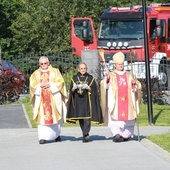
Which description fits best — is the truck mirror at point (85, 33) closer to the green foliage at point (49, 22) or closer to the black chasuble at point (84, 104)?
the green foliage at point (49, 22)

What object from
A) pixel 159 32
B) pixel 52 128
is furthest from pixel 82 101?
pixel 159 32

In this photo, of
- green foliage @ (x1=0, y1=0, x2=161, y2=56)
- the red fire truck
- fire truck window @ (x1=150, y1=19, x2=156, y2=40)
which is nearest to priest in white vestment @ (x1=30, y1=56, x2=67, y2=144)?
the red fire truck

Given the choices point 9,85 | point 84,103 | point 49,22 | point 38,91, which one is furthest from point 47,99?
point 49,22

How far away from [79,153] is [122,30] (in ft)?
58.2

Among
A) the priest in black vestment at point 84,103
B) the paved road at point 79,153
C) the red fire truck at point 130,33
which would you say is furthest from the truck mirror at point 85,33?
the priest in black vestment at point 84,103

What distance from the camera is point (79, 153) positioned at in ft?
42.1

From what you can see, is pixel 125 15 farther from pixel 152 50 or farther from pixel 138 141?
pixel 138 141

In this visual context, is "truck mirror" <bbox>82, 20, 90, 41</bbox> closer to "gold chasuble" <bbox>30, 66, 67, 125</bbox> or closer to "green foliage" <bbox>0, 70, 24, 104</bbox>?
"green foliage" <bbox>0, 70, 24, 104</bbox>

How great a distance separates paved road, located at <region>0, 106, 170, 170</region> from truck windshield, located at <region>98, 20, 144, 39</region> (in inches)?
559

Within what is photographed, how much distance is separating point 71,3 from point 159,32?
836cm

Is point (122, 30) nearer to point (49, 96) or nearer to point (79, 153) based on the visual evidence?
point (49, 96)

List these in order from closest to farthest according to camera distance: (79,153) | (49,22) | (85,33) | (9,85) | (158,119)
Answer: (79,153), (158,119), (9,85), (85,33), (49,22)

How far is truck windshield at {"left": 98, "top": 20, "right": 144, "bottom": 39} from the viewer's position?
29969 millimetres

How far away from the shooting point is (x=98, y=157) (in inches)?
483
